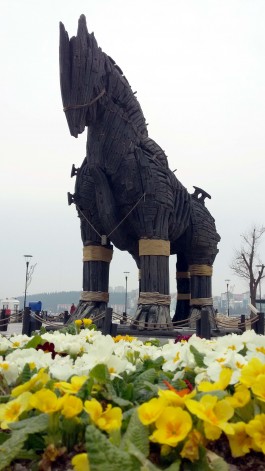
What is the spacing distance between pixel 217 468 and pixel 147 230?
8.31m

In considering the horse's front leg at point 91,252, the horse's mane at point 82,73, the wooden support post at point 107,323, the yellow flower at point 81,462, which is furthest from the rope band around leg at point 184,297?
the yellow flower at point 81,462

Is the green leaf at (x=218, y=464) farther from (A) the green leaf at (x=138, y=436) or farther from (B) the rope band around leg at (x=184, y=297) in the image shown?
(B) the rope band around leg at (x=184, y=297)

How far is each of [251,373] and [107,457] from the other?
613mm

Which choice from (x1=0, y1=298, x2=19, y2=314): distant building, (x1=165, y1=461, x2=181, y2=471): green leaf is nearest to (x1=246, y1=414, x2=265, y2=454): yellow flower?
(x1=165, y1=461, x2=181, y2=471): green leaf

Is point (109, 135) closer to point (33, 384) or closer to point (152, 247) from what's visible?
point (152, 247)

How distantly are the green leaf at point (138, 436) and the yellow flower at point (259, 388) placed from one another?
1.17ft

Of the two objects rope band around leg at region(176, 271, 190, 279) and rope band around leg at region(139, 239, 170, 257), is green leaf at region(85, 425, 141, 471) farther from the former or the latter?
rope band around leg at region(176, 271, 190, 279)

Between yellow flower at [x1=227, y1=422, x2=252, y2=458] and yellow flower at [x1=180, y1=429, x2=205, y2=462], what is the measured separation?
0.12m

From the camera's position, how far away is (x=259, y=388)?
139cm

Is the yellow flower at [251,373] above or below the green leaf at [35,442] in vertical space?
above

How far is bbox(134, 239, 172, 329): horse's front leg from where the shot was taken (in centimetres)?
911

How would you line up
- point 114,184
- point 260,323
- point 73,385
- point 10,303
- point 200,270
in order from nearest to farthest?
point 73,385 → point 114,184 → point 260,323 → point 200,270 → point 10,303

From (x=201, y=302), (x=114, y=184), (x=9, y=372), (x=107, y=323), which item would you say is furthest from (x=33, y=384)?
(x=201, y=302)

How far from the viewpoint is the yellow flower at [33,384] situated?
1.53 metres
